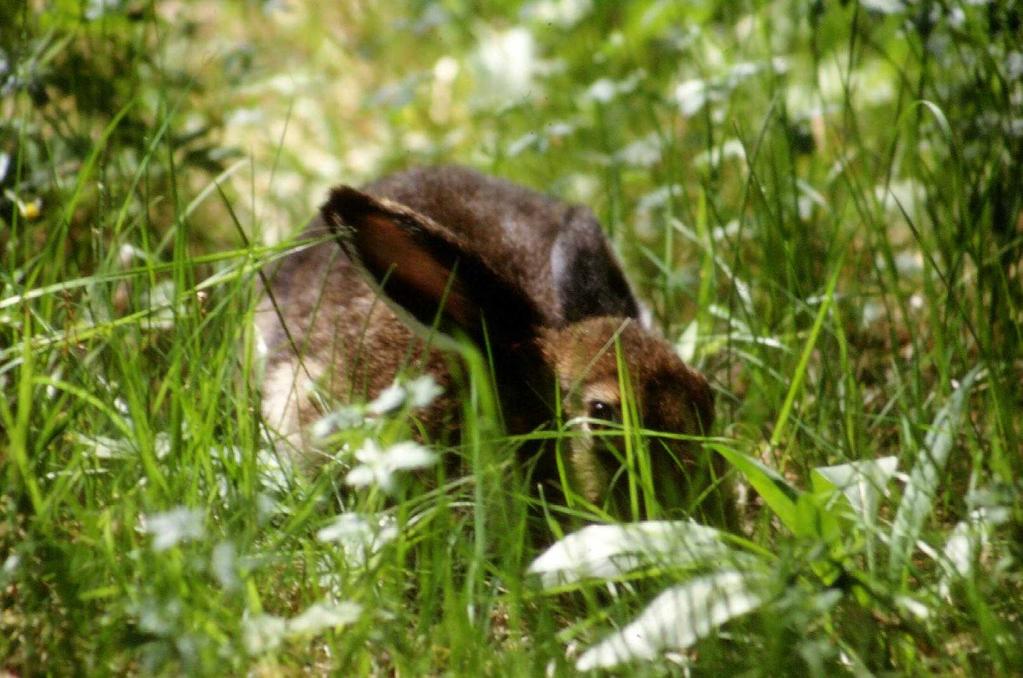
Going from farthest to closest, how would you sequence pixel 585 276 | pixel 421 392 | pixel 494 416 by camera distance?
pixel 585 276
pixel 494 416
pixel 421 392

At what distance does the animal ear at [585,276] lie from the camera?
10.6ft

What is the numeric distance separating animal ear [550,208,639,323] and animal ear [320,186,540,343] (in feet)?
0.49

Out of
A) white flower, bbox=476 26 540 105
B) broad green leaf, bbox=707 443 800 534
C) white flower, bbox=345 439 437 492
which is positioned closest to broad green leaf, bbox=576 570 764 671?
broad green leaf, bbox=707 443 800 534

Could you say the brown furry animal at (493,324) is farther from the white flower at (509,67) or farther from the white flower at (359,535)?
the white flower at (509,67)

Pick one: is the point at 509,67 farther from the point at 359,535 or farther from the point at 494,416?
the point at 359,535

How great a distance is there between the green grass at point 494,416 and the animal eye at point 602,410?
265mm

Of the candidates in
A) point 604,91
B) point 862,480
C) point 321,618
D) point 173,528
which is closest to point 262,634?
point 321,618

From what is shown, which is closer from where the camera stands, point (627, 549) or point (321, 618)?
point (321, 618)

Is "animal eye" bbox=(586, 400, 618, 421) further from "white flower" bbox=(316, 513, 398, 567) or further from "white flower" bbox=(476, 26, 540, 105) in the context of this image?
"white flower" bbox=(476, 26, 540, 105)

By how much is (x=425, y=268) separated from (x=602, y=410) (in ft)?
1.80

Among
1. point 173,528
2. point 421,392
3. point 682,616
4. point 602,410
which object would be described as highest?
point 421,392

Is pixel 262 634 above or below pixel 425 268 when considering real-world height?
below

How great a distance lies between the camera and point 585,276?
3.26 m

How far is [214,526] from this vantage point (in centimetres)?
241
